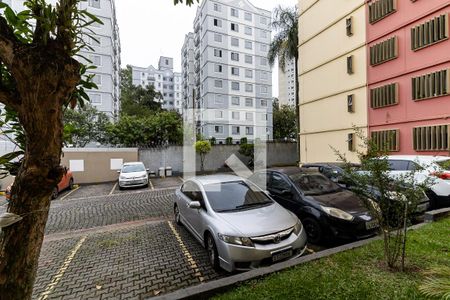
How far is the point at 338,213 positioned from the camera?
4969 mm

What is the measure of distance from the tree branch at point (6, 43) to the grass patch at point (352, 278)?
3.17 meters

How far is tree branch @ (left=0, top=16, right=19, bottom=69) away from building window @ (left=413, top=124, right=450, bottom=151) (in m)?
14.1

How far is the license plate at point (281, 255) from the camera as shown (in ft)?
12.9

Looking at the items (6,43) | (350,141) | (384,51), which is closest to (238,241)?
(6,43)

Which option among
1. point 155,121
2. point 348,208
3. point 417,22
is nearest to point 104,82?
point 155,121

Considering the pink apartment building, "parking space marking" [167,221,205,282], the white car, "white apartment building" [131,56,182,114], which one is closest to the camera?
"parking space marking" [167,221,205,282]

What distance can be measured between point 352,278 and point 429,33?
13.2 metres

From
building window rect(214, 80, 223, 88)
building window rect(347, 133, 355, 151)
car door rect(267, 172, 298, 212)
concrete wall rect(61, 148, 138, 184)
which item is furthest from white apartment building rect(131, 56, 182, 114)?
car door rect(267, 172, 298, 212)

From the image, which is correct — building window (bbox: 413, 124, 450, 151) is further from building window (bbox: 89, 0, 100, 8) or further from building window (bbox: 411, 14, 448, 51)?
building window (bbox: 89, 0, 100, 8)

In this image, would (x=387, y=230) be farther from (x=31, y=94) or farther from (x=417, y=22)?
(x=417, y=22)

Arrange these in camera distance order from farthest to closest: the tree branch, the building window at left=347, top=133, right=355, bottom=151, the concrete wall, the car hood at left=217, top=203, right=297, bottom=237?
the concrete wall
the building window at left=347, top=133, right=355, bottom=151
the car hood at left=217, top=203, right=297, bottom=237
the tree branch

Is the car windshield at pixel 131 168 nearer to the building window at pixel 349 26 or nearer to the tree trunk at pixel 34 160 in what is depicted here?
the tree trunk at pixel 34 160

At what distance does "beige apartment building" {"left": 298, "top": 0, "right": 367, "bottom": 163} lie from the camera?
1530 centimetres

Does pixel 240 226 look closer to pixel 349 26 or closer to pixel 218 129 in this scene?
pixel 349 26
